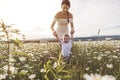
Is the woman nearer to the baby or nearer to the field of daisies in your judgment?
the baby

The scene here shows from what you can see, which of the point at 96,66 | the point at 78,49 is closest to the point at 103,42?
the point at 78,49

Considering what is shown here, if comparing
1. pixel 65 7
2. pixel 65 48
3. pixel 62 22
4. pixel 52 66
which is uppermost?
pixel 65 7

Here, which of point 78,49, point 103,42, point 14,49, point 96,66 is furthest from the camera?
point 103,42

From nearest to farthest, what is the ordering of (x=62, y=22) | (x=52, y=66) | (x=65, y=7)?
(x=52, y=66), (x=65, y=7), (x=62, y=22)

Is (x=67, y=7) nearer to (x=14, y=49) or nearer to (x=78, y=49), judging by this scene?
(x=78, y=49)

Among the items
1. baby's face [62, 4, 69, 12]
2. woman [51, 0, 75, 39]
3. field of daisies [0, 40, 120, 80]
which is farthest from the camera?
woman [51, 0, 75, 39]

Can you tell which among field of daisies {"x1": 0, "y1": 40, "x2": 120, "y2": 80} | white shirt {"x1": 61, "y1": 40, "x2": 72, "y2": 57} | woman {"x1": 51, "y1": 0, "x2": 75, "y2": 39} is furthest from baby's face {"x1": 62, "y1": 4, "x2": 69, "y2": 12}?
field of daisies {"x1": 0, "y1": 40, "x2": 120, "y2": 80}

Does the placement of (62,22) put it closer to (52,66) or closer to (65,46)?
(65,46)

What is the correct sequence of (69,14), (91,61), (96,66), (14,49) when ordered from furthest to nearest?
(69,14) < (91,61) < (96,66) < (14,49)

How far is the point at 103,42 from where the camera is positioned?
9.98 metres

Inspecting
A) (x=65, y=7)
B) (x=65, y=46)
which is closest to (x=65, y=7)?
(x=65, y=7)

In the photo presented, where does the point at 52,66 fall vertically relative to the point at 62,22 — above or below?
below

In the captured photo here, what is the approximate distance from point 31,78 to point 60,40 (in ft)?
9.16

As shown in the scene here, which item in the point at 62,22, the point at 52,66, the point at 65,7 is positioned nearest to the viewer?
the point at 52,66
